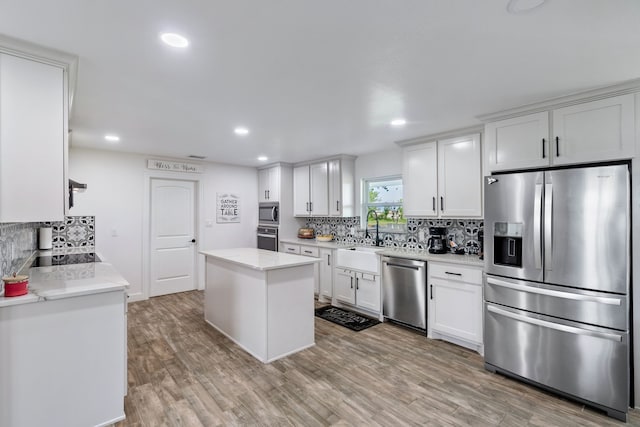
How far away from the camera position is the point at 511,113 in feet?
9.10

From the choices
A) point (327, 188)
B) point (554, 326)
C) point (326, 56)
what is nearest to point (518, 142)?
point (554, 326)

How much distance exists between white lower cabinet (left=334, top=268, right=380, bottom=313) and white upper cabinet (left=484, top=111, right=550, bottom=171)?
1.96 meters

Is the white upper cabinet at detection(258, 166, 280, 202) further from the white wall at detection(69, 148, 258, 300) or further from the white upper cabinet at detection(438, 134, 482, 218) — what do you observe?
the white upper cabinet at detection(438, 134, 482, 218)

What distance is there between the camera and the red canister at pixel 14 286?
1.73 m

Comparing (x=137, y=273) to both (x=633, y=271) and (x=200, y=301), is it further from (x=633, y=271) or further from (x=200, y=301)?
(x=633, y=271)

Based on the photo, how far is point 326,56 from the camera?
1.87m

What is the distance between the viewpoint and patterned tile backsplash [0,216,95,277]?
83.3 inches

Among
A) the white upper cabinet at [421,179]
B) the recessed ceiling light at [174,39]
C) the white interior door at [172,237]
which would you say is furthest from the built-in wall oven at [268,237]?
the recessed ceiling light at [174,39]

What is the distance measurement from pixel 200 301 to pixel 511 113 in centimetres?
479

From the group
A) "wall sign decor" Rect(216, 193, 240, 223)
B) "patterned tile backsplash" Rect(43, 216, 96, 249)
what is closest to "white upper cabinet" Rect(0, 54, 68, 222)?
"patterned tile backsplash" Rect(43, 216, 96, 249)

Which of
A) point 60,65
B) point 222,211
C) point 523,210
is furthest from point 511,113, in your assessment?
point 222,211

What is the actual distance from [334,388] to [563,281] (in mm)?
1967

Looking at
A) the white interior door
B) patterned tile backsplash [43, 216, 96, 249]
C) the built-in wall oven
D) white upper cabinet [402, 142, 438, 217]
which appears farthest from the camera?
the built-in wall oven

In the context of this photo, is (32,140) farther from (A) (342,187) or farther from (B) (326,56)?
(A) (342,187)
